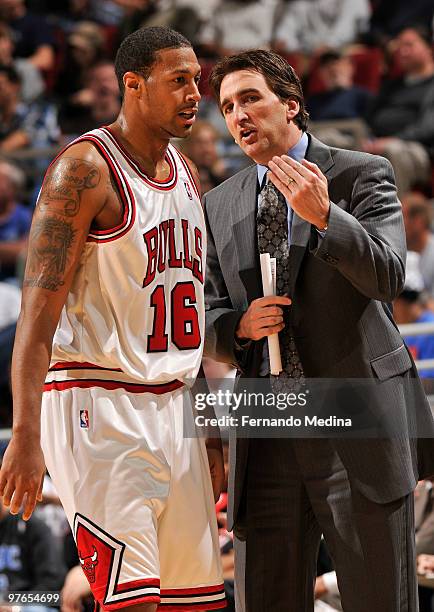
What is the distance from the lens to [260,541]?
3084mm

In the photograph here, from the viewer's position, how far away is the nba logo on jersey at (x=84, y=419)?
2.79 metres

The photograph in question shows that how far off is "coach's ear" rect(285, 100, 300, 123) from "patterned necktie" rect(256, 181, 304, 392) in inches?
8.2

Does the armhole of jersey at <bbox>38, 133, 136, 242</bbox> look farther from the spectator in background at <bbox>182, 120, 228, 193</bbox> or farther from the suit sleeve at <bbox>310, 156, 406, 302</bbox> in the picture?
the spectator in background at <bbox>182, 120, 228, 193</bbox>

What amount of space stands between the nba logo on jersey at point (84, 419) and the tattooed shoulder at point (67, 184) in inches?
20.3

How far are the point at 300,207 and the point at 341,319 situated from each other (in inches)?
15.2

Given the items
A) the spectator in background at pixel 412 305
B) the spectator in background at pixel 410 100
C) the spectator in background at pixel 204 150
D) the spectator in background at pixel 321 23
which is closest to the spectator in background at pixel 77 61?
the spectator in background at pixel 321 23

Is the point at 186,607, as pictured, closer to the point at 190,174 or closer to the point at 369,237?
the point at 369,237

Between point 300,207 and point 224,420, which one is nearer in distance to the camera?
point 300,207

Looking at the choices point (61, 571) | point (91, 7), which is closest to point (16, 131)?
point (91, 7)

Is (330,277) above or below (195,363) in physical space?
above

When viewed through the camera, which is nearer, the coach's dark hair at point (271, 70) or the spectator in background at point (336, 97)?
the coach's dark hair at point (271, 70)

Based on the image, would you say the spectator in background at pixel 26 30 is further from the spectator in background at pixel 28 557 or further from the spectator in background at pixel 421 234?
the spectator in background at pixel 28 557

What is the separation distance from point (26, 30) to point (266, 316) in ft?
26.3

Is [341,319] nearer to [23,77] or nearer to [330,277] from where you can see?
[330,277]
